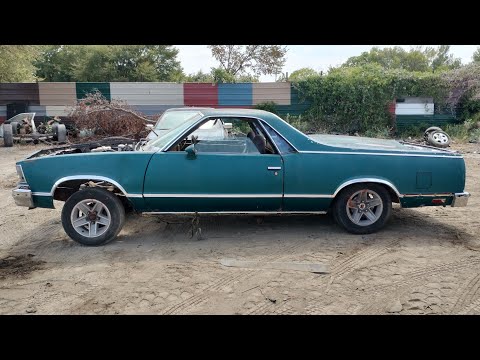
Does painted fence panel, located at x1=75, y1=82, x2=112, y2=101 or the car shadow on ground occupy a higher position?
painted fence panel, located at x1=75, y1=82, x2=112, y2=101

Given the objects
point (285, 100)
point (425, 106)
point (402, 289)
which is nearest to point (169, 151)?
point (402, 289)

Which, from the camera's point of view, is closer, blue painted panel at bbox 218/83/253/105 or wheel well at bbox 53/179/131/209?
wheel well at bbox 53/179/131/209

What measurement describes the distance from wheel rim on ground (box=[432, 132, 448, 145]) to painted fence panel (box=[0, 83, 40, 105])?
15.4 m

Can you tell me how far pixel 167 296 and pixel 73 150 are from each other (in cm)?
307

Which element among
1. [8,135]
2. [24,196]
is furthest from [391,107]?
[24,196]

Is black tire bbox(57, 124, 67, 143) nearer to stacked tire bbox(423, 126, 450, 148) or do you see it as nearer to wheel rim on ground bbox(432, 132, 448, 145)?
stacked tire bbox(423, 126, 450, 148)

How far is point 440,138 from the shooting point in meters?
13.4

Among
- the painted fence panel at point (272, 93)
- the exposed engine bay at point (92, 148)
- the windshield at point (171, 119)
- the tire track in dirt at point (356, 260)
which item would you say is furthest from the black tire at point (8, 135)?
the tire track in dirt at point (356, 260)

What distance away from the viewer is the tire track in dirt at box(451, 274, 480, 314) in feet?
10.9

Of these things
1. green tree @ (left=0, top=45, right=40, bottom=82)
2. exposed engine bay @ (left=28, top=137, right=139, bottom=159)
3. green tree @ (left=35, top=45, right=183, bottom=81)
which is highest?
green tree @ (left=35, top=45, right=183, bottom=81)

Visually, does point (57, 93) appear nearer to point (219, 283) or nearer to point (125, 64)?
point (219, 283)

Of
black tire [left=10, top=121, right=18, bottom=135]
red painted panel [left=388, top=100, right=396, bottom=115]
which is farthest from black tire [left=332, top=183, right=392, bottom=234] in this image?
black tire [left=10, top=121, right=18, bottom=135]
